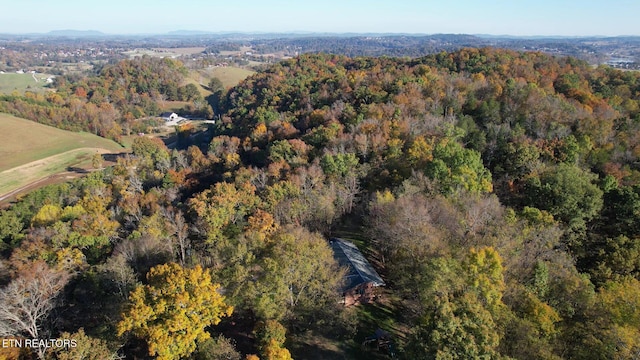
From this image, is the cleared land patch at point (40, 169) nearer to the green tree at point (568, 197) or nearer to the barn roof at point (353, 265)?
the barn roof at point (353, 265)

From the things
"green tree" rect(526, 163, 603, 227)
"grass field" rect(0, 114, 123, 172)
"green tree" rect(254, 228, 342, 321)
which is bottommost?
"grass field" rect(0, 114, 123, 172)

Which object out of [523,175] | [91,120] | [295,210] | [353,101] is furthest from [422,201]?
[91,120]

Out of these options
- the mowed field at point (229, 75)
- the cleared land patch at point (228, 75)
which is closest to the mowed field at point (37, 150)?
the cleared land patch at point (228, 75)

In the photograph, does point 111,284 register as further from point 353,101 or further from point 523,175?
point 353,101

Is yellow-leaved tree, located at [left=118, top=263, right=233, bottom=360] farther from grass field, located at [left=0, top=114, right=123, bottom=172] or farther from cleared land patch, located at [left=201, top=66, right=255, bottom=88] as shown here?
cleared land patch, located at [left=201, top=66, right=255, bottom=88]

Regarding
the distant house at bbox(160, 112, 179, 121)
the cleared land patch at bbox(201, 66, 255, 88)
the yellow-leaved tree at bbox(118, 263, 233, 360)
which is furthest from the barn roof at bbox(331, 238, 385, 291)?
the cleared land patch at bbox(201, 66, 255, 88)

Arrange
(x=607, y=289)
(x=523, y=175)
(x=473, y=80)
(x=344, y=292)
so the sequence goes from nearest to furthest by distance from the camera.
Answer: (x=607, y=289) → (x=344, y=292) → (x=523, y=175) → (x=473, y=80)
